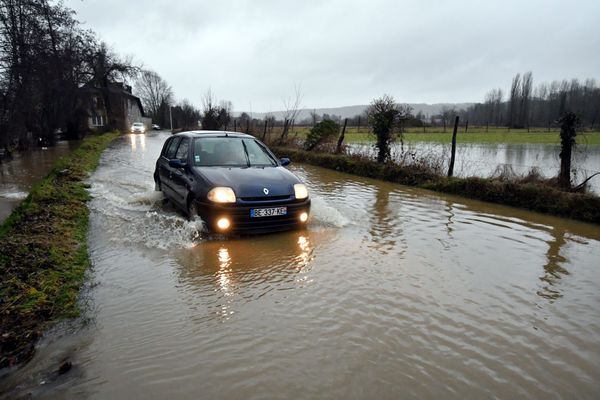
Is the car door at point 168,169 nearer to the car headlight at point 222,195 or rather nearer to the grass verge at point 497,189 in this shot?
the car headlight at point 222,195

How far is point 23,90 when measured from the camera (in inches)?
520

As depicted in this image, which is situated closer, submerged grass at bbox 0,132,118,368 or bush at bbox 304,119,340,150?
submerged grass at bbox 0,132,118,368

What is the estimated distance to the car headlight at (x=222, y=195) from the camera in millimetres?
5594

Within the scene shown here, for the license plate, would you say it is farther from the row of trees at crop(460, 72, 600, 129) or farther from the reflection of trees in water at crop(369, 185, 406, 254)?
the row of trees at crop(460, 72, 600, 129)

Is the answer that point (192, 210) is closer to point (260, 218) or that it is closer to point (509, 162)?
point (260, 218)

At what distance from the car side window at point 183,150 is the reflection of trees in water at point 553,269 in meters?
5.87

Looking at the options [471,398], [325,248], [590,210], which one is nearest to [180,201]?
[325,248]

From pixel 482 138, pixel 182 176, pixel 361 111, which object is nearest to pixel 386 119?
pixel 182 176

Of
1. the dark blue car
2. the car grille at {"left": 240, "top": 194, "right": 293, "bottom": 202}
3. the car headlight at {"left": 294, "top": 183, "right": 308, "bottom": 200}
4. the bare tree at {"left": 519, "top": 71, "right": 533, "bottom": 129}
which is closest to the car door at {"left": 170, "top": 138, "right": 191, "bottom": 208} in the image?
the dark blue car

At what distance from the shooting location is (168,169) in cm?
771

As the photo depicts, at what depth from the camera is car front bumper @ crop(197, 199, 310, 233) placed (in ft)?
18.4

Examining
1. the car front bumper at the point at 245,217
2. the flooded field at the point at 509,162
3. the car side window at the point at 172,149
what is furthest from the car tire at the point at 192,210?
the flooded field at the point at 509,162

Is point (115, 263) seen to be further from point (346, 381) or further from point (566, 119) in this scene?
point (566, 119)

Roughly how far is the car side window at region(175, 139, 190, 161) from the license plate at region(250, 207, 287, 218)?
2044mm
